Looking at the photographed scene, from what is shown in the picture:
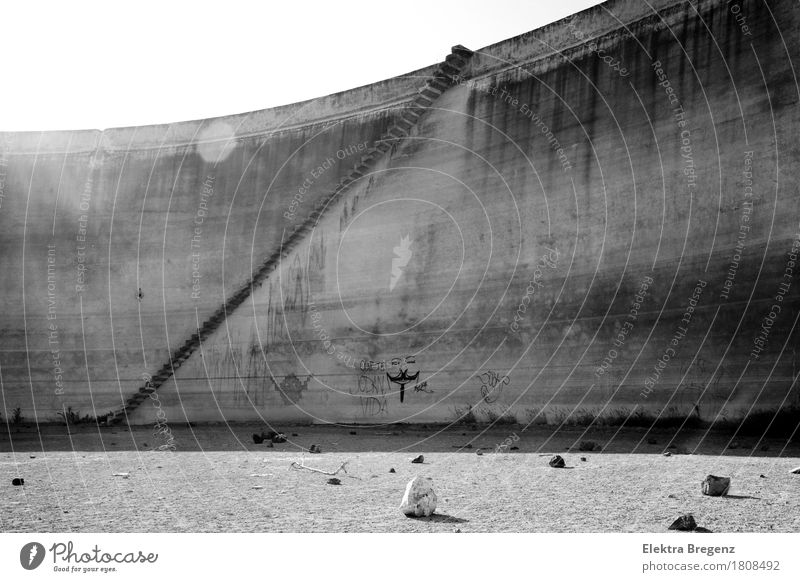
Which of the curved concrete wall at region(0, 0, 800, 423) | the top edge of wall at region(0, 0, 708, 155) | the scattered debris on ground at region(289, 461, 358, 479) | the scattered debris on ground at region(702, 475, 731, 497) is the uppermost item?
the top edge of wall at region(0, 0, 708, 155)

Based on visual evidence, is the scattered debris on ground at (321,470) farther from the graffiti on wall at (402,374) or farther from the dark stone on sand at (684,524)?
the graffiti on wall at (402,374)

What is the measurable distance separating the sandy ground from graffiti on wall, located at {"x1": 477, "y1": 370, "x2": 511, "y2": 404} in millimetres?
882

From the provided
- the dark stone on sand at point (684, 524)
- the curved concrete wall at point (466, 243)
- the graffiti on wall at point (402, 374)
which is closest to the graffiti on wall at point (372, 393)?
the curved concrete wall at point (466, 243)

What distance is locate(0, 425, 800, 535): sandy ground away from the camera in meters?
5.08

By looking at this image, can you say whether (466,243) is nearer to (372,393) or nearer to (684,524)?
(372,393)

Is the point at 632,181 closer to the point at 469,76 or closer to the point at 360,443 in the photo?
the point at 469,76

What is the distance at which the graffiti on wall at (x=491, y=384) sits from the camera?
1229 centimetres

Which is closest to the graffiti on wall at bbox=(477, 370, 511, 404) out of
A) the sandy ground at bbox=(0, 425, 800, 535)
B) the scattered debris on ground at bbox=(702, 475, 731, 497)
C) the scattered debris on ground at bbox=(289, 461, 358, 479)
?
the sandy ground at bbox=(0, 425, 800, 535)

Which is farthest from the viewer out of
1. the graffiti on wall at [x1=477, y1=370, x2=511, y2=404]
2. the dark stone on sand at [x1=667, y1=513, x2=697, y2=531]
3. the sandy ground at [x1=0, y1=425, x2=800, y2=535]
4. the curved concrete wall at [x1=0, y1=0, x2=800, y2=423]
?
the graffiti on wall at [x1=477, y1=370, x2=511, y2=404]

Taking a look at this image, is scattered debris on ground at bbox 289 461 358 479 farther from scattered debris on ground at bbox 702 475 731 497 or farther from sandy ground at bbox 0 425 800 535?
scattered debris on ground at bbox 702 475 731 497

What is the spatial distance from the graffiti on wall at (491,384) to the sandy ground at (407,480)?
2.89 feet

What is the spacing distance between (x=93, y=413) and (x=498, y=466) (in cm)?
1168

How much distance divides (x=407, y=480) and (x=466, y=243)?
6968 mm

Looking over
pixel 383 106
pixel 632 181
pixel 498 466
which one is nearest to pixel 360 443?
pixel 498 466
